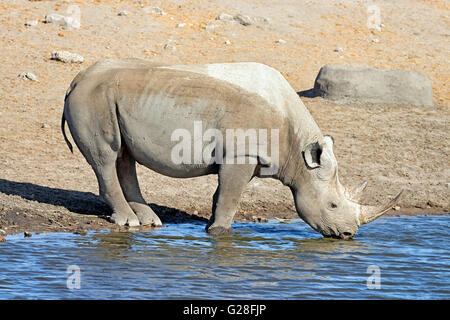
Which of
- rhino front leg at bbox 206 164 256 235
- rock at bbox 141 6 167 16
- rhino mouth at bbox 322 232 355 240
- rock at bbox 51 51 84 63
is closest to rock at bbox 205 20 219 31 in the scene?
rock at bbox 141 6 167 16

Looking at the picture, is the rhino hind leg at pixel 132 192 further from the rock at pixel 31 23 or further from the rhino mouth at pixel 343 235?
the rock at pixel 31 23

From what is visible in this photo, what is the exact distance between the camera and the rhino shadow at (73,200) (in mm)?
10672

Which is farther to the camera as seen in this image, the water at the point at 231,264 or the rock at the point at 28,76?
the rock at the point at 28,76

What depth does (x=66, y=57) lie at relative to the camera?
17.3 m

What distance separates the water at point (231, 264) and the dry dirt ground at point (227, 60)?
0.96 metres

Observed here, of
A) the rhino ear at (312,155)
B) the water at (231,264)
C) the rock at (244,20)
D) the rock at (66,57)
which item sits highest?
the rhino ear at (312,155)

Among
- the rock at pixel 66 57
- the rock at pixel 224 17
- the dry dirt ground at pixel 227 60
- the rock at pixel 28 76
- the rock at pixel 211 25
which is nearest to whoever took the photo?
the dry dirt ground at pixel 227 60

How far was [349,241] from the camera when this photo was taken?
9625 mm

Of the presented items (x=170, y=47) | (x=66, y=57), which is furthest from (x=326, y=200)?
(x=170, y=47)

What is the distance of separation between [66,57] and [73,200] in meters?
6.97

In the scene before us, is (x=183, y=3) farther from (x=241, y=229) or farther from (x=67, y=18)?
(x=241, y=229)

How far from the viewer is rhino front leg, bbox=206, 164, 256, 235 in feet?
30.8

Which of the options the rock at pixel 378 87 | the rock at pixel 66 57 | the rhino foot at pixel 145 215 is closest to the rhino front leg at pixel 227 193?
the rhino foot at pixel 145 215

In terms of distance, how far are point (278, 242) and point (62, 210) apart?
274 centimetres
